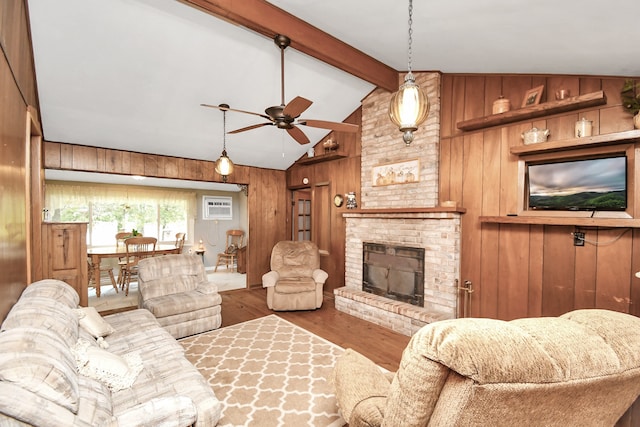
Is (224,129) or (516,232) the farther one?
(224,129)

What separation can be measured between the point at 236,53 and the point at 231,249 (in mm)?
5561

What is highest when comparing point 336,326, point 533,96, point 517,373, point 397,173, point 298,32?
point 298,32

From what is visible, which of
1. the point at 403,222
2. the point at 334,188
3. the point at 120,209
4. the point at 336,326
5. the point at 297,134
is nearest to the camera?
the point at 297,134

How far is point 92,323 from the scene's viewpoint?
7.47 ft

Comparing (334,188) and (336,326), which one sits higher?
(334,188)

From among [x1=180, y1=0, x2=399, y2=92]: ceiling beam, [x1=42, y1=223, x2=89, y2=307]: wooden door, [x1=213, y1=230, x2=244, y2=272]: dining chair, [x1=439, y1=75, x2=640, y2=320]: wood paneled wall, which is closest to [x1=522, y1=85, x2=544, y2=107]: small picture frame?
[x1=439, y1=75, x2=640, y2=320]: wood paneled wall

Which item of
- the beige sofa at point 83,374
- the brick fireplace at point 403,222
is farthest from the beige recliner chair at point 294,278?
the beige sofa at point 83,374

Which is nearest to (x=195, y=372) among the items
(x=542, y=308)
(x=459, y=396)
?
(x=459, y=396)

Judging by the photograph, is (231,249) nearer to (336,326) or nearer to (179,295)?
(179,295)

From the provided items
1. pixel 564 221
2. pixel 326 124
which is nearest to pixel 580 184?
pixel 564 221

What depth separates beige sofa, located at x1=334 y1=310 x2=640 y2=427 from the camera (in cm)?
69

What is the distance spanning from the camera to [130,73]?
302 cm

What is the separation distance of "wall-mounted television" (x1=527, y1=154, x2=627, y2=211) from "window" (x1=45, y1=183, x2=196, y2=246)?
7439 mm

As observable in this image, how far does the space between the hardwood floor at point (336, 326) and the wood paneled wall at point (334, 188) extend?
22.7 inches
